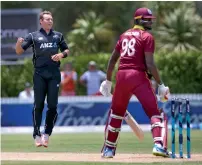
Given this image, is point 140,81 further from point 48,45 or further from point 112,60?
point 48,45

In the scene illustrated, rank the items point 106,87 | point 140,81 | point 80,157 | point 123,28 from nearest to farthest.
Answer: point 140,81 → point 80,157 → point 106,87 → point 123,28

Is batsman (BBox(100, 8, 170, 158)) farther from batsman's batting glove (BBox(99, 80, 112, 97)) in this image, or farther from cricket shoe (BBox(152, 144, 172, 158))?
batsman's batting glove (BBox(99, 80, 112, 97))

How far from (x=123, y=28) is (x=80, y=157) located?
37936 millimetres

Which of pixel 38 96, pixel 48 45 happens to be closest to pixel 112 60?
pixel 48 45

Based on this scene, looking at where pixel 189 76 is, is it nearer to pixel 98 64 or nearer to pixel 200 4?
pixel 98 64

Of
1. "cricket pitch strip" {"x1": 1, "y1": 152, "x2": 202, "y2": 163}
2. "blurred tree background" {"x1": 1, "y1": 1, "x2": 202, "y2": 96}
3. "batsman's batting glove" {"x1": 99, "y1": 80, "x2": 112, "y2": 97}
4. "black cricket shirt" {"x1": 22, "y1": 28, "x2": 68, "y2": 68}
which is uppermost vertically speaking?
"black cricket shirt" {"x1": 22, "y1": 28, "x2": 68, "y2": 68}

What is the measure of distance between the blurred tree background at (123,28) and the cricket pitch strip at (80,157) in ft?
44.3

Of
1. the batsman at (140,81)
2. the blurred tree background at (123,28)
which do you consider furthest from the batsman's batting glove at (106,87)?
the blurred tree background at (123,28)

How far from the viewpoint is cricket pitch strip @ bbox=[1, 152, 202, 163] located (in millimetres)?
10289

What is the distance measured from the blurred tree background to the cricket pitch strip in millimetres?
13506

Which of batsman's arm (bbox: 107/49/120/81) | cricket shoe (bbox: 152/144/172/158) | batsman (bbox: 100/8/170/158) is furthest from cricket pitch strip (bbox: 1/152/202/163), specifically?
batsman's arm (bbox: 107/49/120/81)

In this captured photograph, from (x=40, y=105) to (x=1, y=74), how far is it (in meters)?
14.7

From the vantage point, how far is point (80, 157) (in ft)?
36.0

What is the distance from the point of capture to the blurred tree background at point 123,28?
25984 mm
